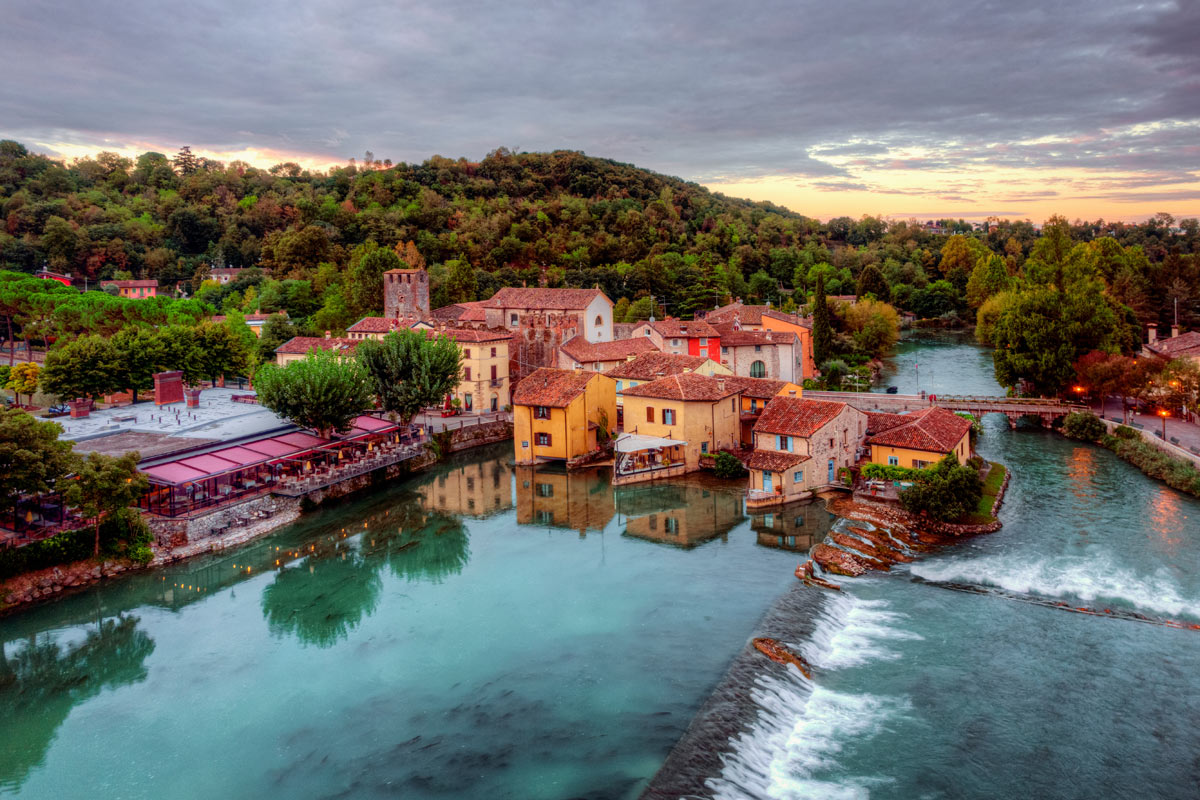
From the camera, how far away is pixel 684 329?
48.3 metres

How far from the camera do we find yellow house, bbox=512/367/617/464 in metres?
36.2

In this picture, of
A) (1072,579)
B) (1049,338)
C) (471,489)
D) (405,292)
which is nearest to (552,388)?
(471,489)

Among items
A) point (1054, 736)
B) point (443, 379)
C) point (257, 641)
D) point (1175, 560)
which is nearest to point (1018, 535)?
point (1175, 560)

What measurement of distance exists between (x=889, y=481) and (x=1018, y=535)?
484cm

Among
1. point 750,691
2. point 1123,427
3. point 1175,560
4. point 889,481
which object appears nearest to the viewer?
point 750,691

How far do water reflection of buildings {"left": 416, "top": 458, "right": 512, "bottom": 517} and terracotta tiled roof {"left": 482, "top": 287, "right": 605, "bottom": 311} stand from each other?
54.3 feet

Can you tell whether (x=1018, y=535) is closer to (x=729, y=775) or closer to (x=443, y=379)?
(x=729, y=775)

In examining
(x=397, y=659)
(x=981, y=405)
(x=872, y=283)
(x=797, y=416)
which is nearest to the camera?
(x=397, y=659)

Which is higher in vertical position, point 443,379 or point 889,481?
point 443,379

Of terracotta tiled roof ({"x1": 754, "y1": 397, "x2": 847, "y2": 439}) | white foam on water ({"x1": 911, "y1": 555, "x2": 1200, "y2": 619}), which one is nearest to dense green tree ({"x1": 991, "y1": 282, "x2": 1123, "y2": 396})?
terracotta tiled roof ({"x1": 754, "y1": 397, "x2": 847, "y2": 439})

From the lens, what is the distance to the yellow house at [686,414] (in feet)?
112

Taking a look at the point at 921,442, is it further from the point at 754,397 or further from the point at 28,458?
the point at 28,458

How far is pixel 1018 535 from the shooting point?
2520 centimetres

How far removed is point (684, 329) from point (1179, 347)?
93.9 feet
